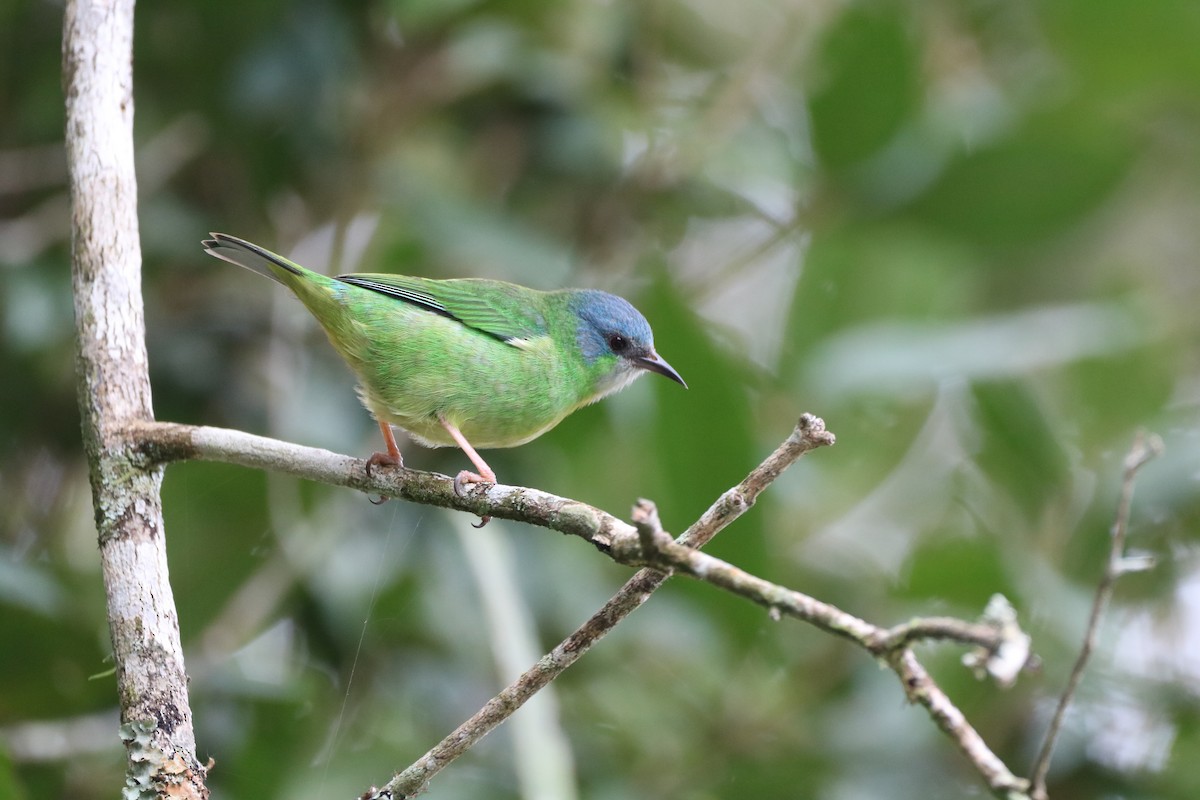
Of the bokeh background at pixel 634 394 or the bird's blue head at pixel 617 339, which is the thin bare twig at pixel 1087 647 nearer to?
the bokeh background at pixel 634 394

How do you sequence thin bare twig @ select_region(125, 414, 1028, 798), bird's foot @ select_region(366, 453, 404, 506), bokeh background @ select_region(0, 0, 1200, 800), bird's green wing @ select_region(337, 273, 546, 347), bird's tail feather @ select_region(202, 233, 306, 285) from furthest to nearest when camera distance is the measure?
bokeh background @ select_region(0, 0, 1200, 800) < bird's green wing @ select_region(337, 273, 546, 347) < bird's tail feather @ select_region(202, 233, 306, 285) < bird's foot @ select_region(366, 453, 404, 506) < thin bare twig @ select_region(125, 414, 1028, 798)

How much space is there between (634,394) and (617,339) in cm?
93

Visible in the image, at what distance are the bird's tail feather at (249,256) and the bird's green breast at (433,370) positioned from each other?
102 millimetres

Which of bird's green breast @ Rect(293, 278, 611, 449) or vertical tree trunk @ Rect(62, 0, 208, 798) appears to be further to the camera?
bird's green breast @ Rect(293, 278, 611, 449)

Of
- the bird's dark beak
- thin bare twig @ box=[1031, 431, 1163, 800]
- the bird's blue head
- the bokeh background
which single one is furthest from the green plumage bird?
thin bare twig @ box=[1031, 431, 1163, 800]

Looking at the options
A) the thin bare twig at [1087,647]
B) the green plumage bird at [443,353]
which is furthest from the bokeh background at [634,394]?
the thin bare twig at [1087,647]

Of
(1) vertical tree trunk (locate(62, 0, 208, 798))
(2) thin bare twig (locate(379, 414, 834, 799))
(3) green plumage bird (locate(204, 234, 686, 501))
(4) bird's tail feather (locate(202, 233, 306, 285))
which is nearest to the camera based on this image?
(2) thin bare twig (locate(379, 414, 834, 799))

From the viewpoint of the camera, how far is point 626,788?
3.78 meters

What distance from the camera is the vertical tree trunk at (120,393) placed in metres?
1.88

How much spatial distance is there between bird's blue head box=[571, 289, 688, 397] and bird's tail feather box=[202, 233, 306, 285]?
94 cm

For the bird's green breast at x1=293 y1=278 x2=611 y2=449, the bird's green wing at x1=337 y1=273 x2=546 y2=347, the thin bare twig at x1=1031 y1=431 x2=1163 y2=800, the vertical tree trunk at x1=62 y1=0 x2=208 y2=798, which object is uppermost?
the bird's green wing at x1=337 y1=273 x2=546 y2=347

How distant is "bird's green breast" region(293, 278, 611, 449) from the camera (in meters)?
3.02

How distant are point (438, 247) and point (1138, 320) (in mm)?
2657

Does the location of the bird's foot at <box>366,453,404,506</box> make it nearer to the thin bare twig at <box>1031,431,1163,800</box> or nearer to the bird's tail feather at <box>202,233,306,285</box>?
the bird's tail feather at <box>202,233,306,285</box>
